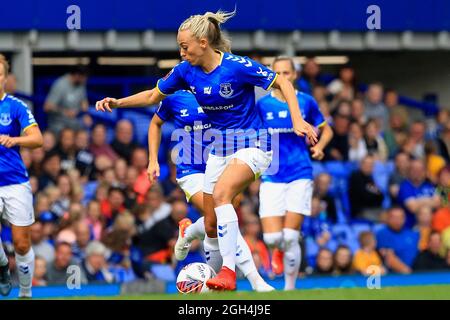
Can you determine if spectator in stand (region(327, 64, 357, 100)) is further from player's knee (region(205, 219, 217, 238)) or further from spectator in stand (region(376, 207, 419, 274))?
player's knee (region(205, 219, 217, 238))

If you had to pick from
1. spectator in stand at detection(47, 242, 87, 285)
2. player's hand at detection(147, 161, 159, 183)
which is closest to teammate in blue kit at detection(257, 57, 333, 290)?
player's hand at detection(147, 161, 159, 183)

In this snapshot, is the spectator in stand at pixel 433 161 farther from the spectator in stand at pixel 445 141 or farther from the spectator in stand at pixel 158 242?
the spectator in stand at pixel 158 242

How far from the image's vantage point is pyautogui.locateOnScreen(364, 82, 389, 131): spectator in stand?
843 inches

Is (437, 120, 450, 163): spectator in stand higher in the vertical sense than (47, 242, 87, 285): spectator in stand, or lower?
higher

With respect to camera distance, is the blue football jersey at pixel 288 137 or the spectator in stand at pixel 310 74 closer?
the blue football jersey at pixel 288 137

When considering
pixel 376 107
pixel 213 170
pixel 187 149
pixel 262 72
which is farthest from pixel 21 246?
pixel 376 107

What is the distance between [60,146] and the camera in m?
18.8

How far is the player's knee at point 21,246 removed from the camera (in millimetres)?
13266

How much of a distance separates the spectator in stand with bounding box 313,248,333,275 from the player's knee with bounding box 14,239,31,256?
19.8ft

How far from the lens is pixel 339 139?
2027cm

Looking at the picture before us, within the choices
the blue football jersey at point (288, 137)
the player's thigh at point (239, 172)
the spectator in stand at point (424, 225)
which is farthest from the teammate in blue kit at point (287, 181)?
the spectator in stand at point (424, 225)

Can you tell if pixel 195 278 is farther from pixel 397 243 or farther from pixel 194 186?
pixel 397 243

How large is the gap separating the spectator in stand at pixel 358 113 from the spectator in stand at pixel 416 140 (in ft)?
2.92

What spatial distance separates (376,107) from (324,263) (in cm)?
377
